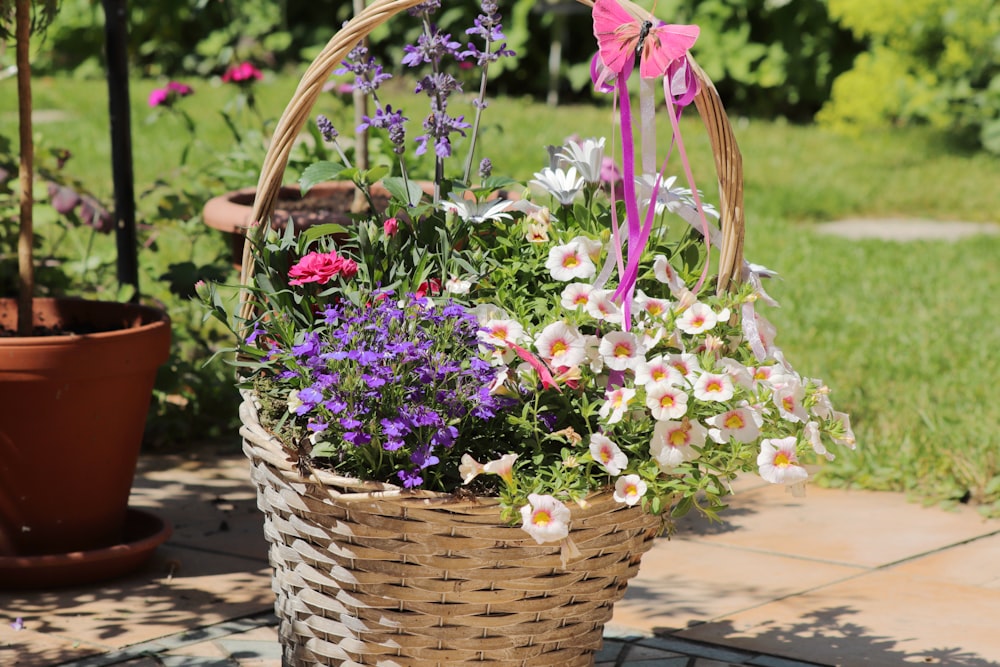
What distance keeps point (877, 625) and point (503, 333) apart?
1.14 metres

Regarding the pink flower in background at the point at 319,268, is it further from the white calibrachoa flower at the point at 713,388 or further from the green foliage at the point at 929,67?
the green foliage at the point at 929,67

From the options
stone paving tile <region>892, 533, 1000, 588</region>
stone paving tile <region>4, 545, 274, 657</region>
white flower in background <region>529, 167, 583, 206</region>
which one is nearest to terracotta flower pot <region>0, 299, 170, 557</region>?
stone paving tile <region>4, 545, 274, 657</region>

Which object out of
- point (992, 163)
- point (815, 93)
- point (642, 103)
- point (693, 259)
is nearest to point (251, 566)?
point (693, 259)

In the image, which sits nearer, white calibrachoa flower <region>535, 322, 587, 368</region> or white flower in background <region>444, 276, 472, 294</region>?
white calibrachoa flower <region>535, 322, 587, 368</region>

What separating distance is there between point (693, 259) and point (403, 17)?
8939 mm

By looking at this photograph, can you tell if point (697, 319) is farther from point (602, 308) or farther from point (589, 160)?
point (589, 160)

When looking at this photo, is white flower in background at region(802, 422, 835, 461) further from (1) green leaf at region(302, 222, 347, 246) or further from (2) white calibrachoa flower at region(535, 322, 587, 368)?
(1) green leaf at region(302, 222, 347, 246)

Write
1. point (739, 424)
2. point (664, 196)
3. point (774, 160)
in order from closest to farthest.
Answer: point (739, 424), point (664, 196), point (774, 160)

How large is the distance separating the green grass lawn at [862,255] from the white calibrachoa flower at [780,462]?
5.18 feet

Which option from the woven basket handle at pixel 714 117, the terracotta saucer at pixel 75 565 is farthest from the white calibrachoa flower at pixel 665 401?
the terracotta saucer at pixel 75 565

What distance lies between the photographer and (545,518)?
1.62 meters

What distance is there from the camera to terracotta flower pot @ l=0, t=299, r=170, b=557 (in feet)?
8.16

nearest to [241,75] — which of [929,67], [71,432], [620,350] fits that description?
[71,432]

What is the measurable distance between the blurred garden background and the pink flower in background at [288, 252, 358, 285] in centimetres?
40
